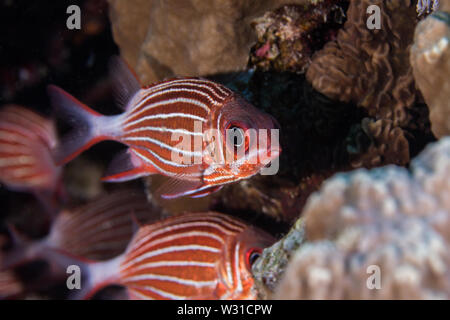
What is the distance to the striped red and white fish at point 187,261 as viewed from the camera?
259 cm

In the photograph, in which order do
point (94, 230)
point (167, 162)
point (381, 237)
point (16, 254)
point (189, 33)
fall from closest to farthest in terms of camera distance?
point (381, 237)
point (167, 162)
point (189, 33)
point (94, 230)
point (16, 254)

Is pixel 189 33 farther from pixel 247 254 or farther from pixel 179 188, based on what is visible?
pixel 247 254

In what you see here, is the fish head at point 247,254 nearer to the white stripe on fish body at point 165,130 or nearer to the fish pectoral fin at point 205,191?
the fish pectoral fin at point 205,191

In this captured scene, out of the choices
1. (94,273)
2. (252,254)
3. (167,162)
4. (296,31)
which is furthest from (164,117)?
(94,273)

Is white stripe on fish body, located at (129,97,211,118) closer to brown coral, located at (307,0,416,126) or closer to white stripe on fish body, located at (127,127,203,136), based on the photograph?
white stripe on fish body, located at (127,127,203,136)

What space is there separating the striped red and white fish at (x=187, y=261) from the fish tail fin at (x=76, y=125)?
0.97 meters

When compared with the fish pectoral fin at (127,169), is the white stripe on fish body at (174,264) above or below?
below

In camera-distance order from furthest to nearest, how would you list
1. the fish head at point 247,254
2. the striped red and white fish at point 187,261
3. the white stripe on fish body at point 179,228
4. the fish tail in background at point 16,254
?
the fish tail in background at point 16,254 → the white stripe on fish body at point 179,228 → the striped red and white fish at point 187,261 → the fish head at point 247,254

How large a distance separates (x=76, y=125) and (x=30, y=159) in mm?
3009

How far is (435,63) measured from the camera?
1.87 metres

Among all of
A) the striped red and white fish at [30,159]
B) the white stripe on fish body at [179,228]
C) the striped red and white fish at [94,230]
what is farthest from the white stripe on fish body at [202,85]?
the striped red and white fish at [30,159]

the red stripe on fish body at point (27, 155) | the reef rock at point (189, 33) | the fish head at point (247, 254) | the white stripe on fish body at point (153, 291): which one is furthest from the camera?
the red stripe on fish body at point (27, 155)

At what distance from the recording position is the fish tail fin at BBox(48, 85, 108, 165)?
277cm

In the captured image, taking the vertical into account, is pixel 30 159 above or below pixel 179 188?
below
